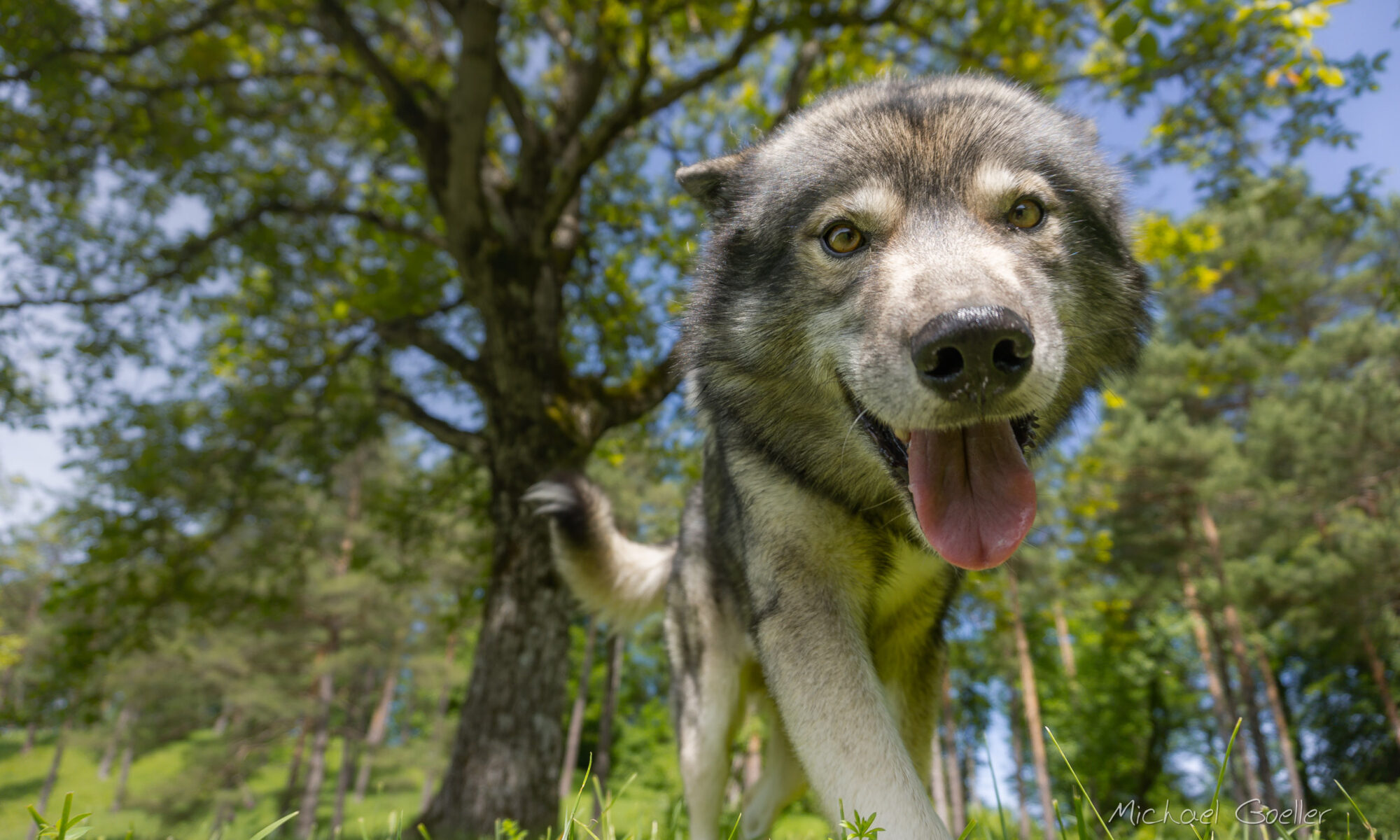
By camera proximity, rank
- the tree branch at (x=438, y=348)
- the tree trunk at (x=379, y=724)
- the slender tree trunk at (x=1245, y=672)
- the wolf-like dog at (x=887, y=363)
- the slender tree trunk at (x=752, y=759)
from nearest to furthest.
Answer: the wolf-like dog at (x=887, y=363) < the tree branch at (x=438, y=348) < the slender tree trunk at (x=1245, y=672) < the slender tree trunk at (x=752, y=759) < the tree trunk at (x=379, y=724)

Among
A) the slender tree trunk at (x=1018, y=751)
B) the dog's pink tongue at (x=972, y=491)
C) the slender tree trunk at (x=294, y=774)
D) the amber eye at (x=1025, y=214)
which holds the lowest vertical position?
the slender tree trunk at (x=1018, y=751)

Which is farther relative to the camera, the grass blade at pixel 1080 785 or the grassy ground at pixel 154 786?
the grassy ground at pixel 154 786

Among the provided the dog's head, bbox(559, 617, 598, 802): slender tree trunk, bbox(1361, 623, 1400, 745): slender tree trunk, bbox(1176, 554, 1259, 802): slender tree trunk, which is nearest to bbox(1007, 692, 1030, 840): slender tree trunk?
bbox(1176, 554, 1259, 802): slender tree trunk

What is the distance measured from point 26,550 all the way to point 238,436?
3202 centimetres

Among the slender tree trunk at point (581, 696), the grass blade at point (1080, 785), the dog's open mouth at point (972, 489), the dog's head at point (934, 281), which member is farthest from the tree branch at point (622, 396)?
the slender tree trunk at point (581, 696)

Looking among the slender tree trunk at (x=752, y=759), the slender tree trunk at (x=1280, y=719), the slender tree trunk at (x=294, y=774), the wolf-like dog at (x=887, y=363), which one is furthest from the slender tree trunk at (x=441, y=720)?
the wolf-like dog at (x=887, y=363)

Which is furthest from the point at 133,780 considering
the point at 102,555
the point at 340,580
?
the point at 102,555

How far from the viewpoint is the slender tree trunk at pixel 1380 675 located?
11516 millimetres

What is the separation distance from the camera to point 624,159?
31.6 ft

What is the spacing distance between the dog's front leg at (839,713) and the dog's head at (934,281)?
463mm

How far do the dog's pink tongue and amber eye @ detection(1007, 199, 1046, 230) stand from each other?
68 centimetres

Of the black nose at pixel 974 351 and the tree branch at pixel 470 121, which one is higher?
the tree branch at pixel 470 121

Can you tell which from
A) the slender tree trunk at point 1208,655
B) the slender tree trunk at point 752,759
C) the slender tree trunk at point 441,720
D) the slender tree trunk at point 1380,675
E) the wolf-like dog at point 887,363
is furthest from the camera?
the slender tree trunk at point 441,720

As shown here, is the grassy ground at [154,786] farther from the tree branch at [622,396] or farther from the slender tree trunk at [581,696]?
the tree branch at [622,396]
